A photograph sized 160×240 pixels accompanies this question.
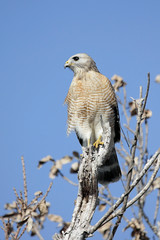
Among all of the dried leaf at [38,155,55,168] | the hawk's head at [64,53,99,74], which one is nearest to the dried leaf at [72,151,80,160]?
the dried leaf at [38,155,55,168]

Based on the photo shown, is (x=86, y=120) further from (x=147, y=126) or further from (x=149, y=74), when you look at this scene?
(x=149, y=74)

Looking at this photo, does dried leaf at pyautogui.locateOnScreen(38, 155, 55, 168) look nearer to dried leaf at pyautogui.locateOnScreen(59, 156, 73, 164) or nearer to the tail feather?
dried leaf at pyautogui.locateOnScreen(59, 156, 73, 164)

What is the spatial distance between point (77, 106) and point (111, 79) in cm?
75

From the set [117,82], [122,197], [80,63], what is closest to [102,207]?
[117,82]

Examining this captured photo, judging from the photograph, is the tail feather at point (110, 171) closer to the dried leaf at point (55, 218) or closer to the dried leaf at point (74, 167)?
the dried leaf at point (74, 167)

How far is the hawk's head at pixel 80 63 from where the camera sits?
16.7ft

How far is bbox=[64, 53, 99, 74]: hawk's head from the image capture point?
5.09 metres

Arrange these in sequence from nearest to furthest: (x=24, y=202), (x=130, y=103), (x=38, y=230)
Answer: (x=24, y=202)
(x=38, y=230)
(x=130, y=103)

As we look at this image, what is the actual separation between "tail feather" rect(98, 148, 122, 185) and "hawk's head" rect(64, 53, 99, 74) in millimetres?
1334

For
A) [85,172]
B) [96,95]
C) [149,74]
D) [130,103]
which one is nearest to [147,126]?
[130,103]

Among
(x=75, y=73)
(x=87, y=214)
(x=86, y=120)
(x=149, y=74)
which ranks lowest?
(x=87, y=214)

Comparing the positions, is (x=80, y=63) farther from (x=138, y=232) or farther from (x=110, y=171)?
(x=138, y=232)

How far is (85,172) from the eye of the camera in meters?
2.98

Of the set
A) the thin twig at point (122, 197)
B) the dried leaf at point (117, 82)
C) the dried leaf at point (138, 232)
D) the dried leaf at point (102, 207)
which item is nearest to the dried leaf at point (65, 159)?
the dried leaf at point (102, 207)
